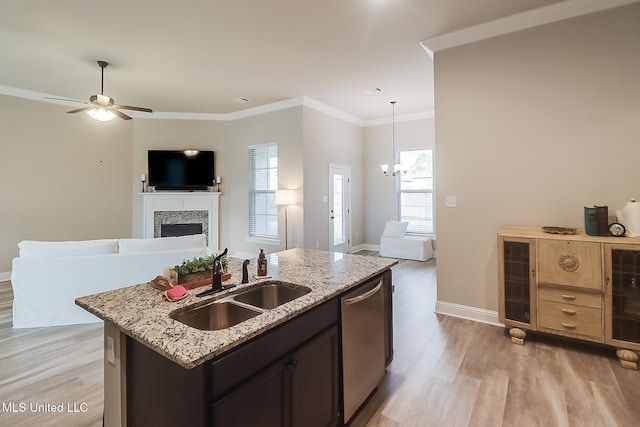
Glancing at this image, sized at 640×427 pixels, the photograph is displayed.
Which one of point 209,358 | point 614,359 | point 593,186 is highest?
point 593,186

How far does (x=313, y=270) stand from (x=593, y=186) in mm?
2684

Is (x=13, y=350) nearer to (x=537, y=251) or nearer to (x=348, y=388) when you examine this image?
(x=348, y=388)

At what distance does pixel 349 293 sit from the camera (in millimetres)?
1771

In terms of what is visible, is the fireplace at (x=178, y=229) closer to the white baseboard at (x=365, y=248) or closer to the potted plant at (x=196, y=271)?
the white baseboard at (x=365, y=248)

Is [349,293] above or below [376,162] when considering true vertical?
below

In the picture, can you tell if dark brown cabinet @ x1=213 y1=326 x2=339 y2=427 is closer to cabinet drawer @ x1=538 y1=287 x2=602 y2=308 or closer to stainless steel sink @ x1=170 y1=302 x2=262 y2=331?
stainless steel sink @ x1=170 y1=302 x2=262 y2=331

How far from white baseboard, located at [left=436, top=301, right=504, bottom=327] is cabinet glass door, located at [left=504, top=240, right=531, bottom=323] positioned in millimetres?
374

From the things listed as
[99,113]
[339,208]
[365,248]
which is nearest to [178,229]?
[99,113]

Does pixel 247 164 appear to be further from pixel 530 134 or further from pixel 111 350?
pixel 111 350

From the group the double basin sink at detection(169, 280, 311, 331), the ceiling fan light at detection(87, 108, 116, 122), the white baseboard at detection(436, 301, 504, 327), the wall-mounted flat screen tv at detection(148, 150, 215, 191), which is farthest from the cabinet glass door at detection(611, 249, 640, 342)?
the wall-mounted flat screen tv at detection(148, 150, 215, 191)

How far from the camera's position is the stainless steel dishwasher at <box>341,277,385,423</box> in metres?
1.74

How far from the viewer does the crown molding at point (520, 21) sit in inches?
106

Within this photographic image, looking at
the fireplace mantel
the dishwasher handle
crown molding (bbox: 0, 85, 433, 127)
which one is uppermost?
crown molding (bbox: 0, 85, 433, 127)

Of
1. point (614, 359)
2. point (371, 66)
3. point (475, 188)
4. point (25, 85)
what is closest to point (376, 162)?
point (371, 66)
